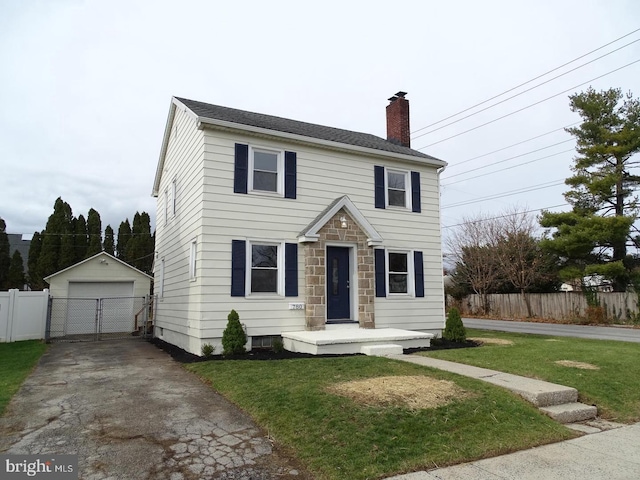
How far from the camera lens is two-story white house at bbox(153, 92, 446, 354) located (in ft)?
34.7

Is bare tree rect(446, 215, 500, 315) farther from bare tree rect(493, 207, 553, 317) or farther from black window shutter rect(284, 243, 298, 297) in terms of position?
black window shutter rect(284, 243, 298, 297)

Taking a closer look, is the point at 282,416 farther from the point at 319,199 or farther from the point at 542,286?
the point at 542,286

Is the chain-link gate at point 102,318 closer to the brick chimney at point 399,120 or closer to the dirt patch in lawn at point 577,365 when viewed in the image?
the brick chimney at point 399,120

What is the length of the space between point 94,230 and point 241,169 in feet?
81.2

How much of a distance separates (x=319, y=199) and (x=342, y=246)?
1.46 metres

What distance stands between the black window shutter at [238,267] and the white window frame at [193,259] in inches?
39.4

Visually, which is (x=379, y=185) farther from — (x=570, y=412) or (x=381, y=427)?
(x=381, y=427)

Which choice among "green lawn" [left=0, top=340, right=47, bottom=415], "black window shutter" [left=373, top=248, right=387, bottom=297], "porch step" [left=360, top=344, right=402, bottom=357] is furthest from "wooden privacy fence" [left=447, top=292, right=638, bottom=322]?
"green lawn" [left=0, top=340, right=47, bottom=415]

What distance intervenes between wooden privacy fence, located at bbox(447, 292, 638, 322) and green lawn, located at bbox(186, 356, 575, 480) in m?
19.2

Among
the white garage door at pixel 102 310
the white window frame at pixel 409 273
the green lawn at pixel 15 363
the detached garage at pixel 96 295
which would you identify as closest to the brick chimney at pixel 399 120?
the white window frame at pixel 409 273

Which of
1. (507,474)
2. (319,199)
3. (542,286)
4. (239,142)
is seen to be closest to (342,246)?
(319,199)

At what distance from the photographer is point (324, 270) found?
11.5 meters

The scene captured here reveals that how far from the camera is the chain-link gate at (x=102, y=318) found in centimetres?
1716

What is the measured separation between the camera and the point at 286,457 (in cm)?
421
